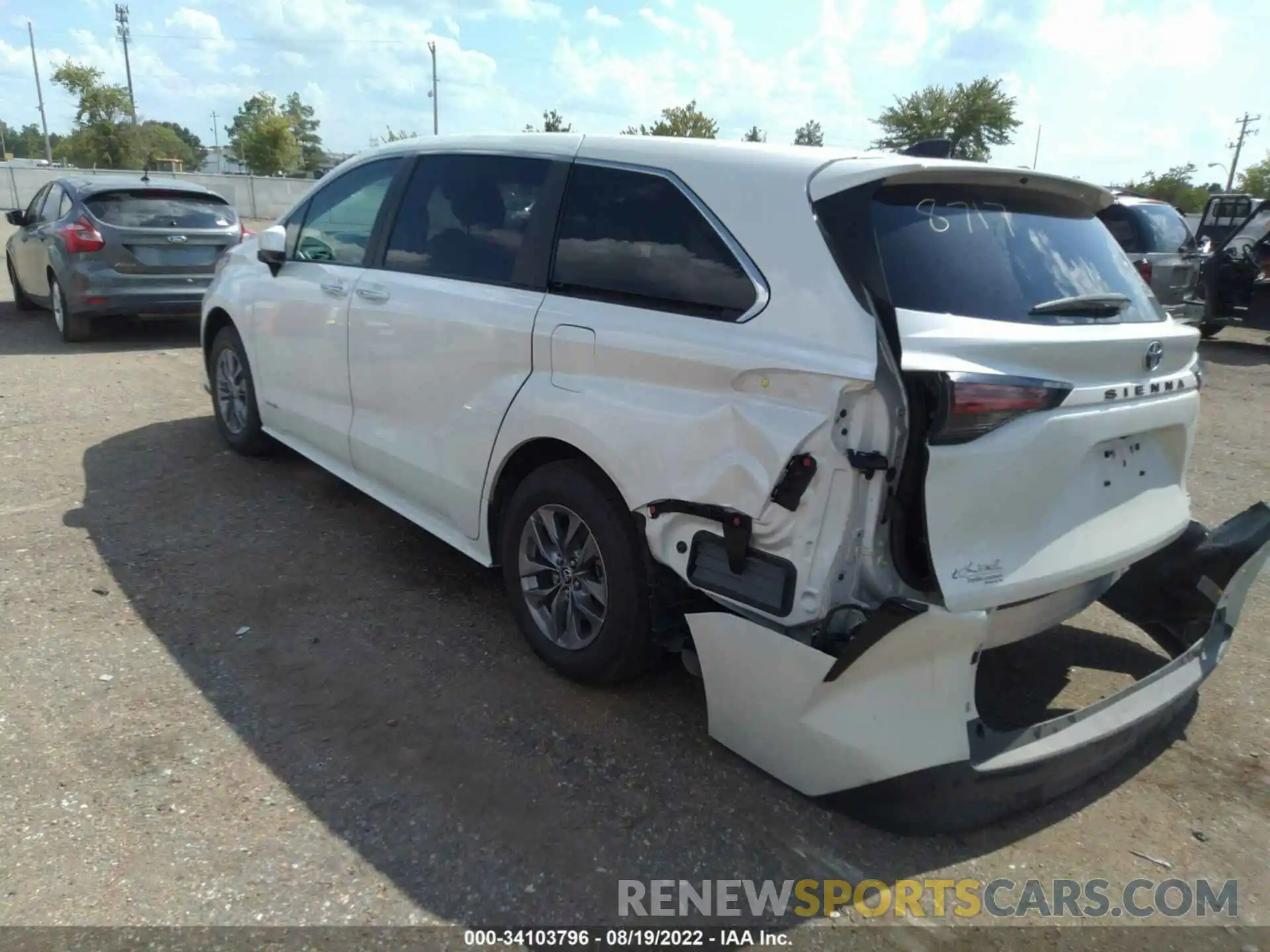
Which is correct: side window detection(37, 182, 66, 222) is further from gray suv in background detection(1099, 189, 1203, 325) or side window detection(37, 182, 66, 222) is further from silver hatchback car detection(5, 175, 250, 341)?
gray suv in background detection(1099, 189, 1203, 325)

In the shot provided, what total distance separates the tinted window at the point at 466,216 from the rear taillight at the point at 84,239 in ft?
21.0

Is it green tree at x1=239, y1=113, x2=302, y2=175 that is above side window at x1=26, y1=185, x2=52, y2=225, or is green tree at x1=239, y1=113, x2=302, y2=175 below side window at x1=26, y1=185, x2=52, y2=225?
above

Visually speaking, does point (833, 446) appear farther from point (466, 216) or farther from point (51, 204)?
point (51, 204)

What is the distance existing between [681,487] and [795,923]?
4.09ft

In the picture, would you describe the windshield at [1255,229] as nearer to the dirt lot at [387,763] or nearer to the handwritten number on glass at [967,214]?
the dirt lot at [387,763]

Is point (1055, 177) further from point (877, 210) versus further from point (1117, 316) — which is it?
point (877, 210)

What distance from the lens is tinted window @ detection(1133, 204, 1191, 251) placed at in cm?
1123

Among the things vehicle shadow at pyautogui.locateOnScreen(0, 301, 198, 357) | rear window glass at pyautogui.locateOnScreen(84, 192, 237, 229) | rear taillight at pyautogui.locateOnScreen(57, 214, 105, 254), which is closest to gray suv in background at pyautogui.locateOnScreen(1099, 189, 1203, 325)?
rear window glass at pyautogui.locateOnScreen(84, 192, 237, 229)

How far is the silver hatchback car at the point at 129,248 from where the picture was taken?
895cm

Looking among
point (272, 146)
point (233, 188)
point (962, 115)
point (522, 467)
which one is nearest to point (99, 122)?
point (272, 146)

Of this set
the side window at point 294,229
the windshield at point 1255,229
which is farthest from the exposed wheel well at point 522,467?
the windshield at point 1255,229

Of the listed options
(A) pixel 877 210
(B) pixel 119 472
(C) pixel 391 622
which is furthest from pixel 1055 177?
(B) pixel 119 472

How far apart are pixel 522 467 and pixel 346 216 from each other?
198cm

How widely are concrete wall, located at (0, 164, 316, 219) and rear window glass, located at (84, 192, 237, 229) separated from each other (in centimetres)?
2984
